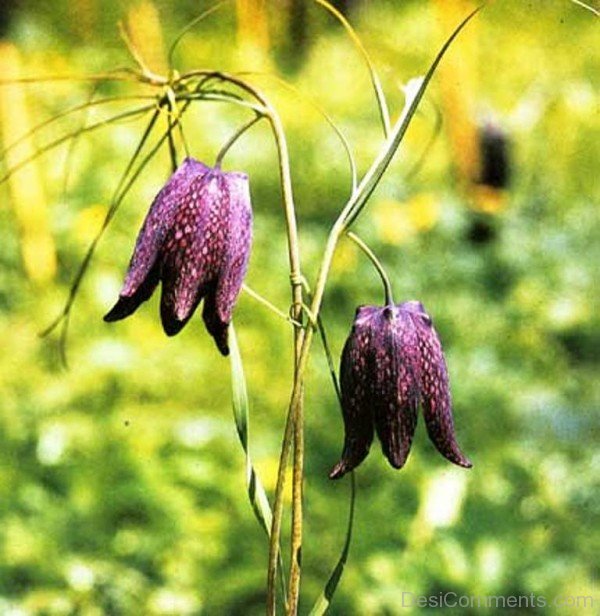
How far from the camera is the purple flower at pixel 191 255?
99 centimetres

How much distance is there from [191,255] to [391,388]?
0.61ft

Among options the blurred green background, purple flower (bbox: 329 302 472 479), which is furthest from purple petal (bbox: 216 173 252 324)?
the blurred green background

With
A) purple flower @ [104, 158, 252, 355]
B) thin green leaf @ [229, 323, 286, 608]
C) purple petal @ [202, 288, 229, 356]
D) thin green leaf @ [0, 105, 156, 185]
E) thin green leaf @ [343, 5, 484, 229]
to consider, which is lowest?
thin green leaf @ [229, 323, 286, 608]

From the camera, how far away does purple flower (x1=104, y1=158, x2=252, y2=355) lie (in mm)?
989

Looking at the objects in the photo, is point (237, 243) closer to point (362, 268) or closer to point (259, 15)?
point (362, 268)

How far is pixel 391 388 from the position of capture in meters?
1.02

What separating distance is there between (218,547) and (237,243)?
132 cm

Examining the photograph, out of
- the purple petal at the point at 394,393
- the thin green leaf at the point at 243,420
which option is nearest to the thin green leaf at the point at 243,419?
the thin green leaf at the point at 243,420

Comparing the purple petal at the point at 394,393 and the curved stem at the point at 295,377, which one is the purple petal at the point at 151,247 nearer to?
the curved stem at the point at 295,377

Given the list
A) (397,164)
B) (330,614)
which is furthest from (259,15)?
(330,614)

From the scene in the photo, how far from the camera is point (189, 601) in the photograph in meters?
2.10

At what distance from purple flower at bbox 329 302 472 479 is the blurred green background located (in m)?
0.28

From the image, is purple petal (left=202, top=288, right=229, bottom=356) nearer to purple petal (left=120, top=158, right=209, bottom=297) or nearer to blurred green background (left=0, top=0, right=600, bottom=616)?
purple petal (left=120, top=158, right=209, bottom=297)

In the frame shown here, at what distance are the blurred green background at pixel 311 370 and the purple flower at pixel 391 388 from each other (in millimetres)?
281
